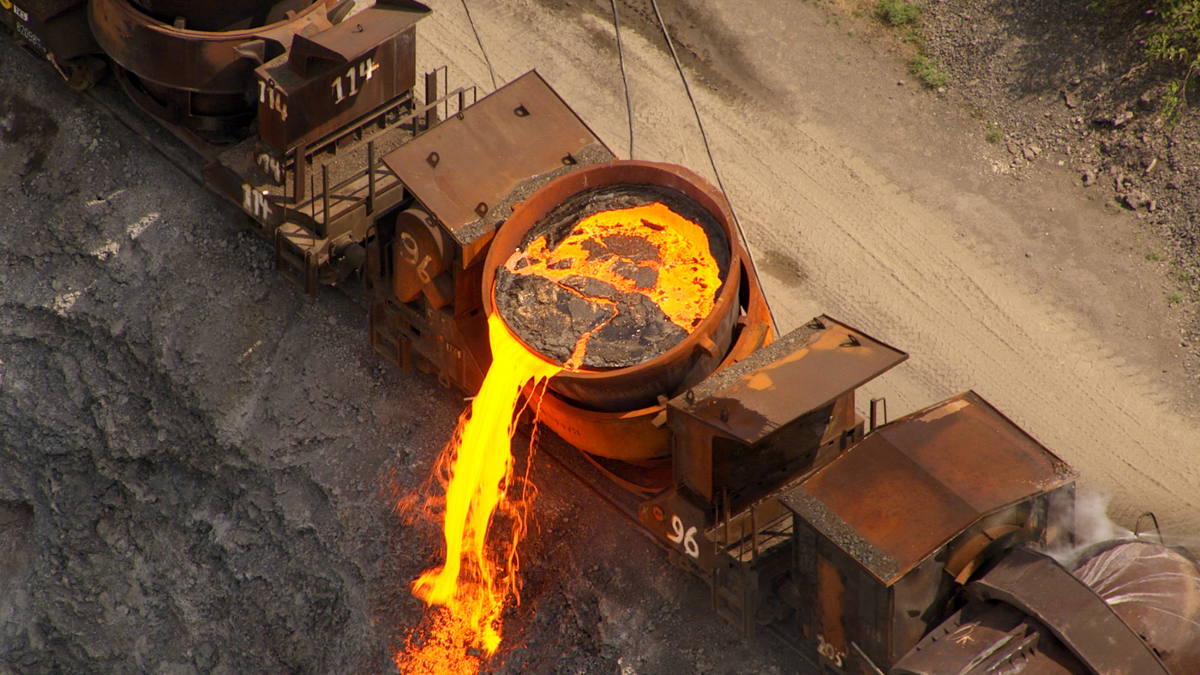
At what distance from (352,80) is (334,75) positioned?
0.84ft

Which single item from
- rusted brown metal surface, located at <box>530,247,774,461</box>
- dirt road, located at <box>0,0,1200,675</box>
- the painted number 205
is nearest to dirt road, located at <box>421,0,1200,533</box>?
dirt road, located at <box>0,0,1200,675</box>

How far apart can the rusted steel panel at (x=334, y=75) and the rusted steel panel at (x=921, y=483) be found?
5.93 metres

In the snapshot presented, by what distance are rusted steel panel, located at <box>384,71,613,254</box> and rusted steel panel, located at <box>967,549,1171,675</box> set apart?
4791mm

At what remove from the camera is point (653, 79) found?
56.9 ft

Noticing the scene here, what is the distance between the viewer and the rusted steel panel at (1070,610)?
10.2 meters

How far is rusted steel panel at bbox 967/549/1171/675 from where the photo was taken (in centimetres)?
1019

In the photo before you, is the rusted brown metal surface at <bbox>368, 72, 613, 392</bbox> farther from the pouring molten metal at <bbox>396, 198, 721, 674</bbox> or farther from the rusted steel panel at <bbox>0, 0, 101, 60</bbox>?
the rusted steel panel at <bbox>0, 0, 101, 60</bbox>

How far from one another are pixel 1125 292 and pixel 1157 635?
567cm

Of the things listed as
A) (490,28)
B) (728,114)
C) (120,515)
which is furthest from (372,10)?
(120,515)

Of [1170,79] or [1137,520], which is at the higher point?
[1170,79]

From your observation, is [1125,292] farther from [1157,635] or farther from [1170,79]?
[1157,635]

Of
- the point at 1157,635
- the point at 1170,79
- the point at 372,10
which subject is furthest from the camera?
the point at 1170,79

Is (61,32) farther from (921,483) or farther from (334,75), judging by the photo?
(921,483)

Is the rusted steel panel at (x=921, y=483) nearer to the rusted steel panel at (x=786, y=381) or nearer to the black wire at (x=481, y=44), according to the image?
the rusted steel panel at (x=786, y=381)
